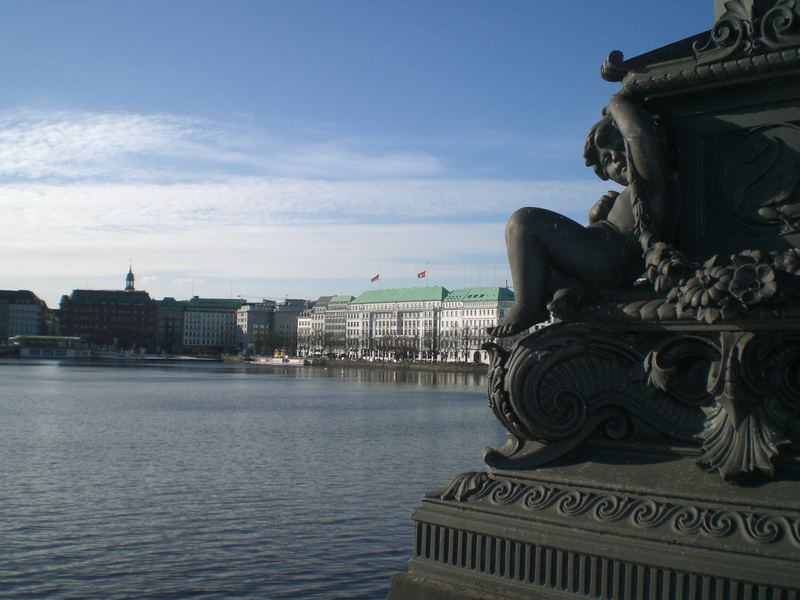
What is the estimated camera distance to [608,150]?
5.45 m

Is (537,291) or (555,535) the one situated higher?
(537,291)

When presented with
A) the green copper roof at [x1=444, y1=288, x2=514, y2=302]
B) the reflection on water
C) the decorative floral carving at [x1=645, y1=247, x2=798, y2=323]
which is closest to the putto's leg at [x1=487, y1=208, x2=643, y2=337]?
the decorative floral carving at [x1=645, y1=247, x2=798, y2=323]

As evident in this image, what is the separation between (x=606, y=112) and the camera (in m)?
5.54

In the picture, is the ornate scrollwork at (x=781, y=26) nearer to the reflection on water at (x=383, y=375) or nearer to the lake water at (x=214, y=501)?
the lake water at (x=214, y=501)

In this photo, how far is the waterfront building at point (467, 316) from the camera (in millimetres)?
156000

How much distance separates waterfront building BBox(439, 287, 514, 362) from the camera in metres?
156

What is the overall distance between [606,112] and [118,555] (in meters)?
9.37

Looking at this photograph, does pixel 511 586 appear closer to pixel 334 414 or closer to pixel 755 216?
pixel 755 216

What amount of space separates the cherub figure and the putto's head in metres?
0.15

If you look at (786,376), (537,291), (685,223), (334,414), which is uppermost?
(685,223)

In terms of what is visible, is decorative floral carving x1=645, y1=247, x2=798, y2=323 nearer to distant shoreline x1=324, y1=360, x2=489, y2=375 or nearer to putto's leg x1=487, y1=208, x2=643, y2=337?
putto's leg x1=487, y1=208, x2=643, y2=337

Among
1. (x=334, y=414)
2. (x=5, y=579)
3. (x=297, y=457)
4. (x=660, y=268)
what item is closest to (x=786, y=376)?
(x=660, y=268)

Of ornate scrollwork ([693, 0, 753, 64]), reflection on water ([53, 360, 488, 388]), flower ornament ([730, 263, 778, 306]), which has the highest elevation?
ornate scrollwork ([693, 0, 753, 64])

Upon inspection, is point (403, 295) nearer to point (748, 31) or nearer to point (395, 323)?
point (395, 323)
